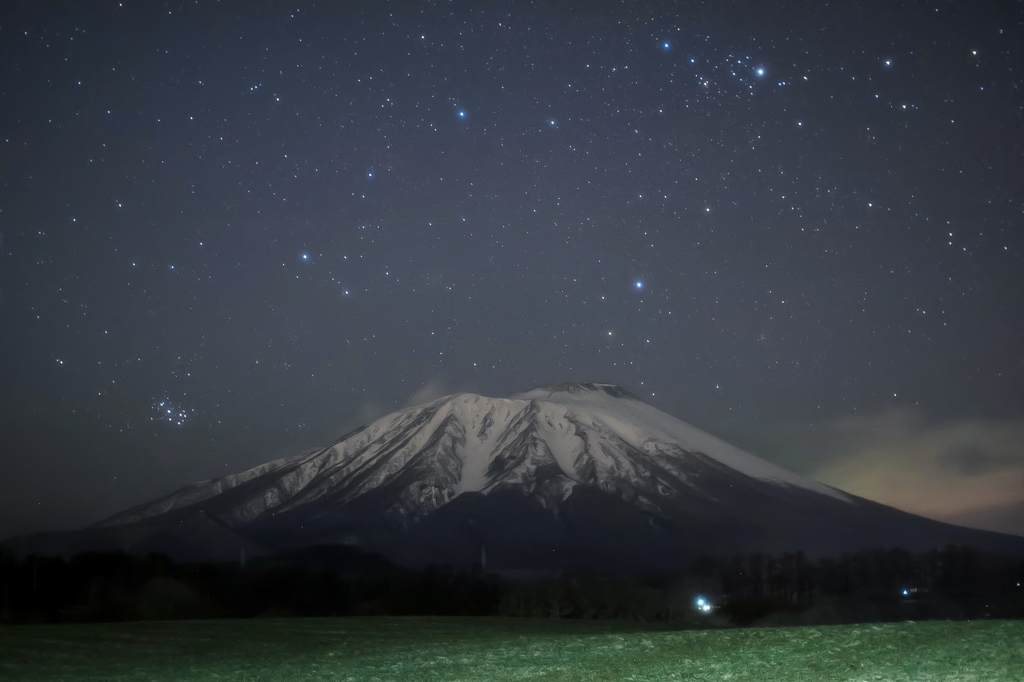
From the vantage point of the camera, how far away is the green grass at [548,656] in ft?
Result: 60.0

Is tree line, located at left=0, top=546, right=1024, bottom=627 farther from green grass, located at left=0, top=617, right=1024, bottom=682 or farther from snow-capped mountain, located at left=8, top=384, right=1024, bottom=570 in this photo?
snow-capped mountain, located at left=8, top=384, right=1024, bottom=570

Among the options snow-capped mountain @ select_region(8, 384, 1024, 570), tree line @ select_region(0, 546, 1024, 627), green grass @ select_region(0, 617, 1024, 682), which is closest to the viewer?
green grass @ select_region(0, 617, 1024, 682)

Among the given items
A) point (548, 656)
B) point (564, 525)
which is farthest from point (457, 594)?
point (564, 525)

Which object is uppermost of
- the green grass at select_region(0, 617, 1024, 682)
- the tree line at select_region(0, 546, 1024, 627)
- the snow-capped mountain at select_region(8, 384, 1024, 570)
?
the snow-capped mountain at select_region(8, 384, 1024, 570)

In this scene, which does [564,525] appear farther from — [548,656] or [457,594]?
[548,656]

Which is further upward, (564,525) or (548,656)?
(564,525)

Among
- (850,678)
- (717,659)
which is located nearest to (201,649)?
(717,659)

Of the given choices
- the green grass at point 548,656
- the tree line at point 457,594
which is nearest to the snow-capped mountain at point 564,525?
the tree line at point 457,594

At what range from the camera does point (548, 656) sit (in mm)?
23312

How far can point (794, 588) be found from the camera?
4139 inches

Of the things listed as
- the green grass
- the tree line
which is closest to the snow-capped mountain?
the tree line

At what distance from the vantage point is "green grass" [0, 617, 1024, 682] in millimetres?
18281

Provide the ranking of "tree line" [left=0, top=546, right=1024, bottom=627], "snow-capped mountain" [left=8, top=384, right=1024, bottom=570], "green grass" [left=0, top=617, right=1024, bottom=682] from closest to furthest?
1. "green grass" [left=0, top=617, right=1024, bottom=682]
2. "tree line" [left=0, top=546, right=1024, bottom=627]
3. "snow-capped mountain" [left=8, top=384, right=1024, bottom=570]

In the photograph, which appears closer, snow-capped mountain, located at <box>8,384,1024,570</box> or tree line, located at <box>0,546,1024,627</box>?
tree line, located at <box>0,546,1024,627</box>
